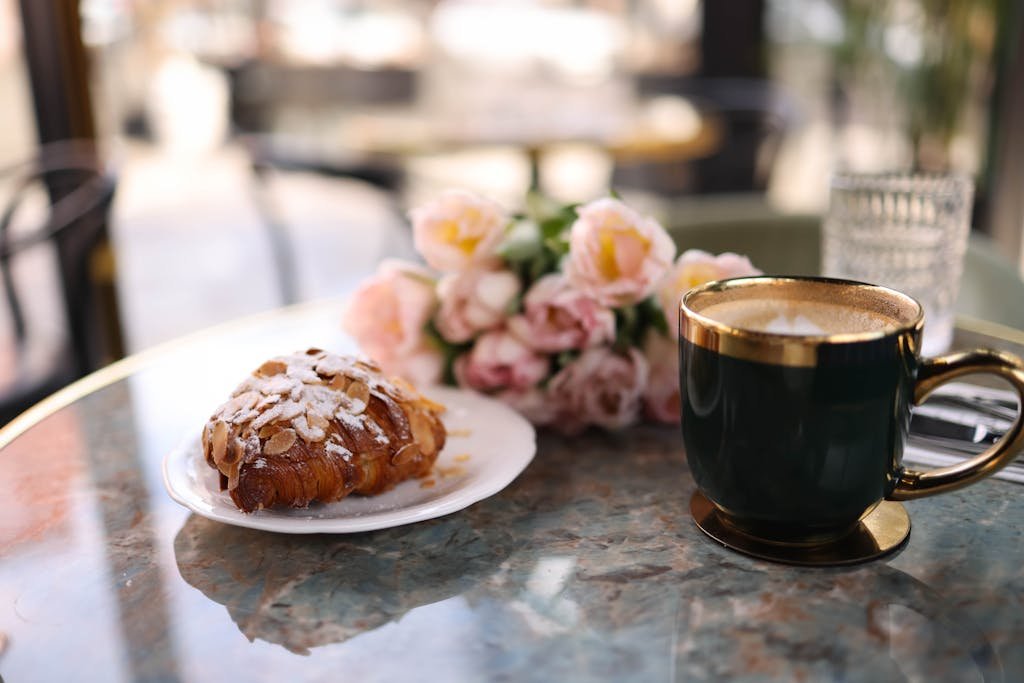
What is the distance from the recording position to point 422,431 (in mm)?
611

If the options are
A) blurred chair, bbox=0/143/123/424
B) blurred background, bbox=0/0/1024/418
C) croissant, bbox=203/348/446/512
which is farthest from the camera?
blurred background, bbox=0/0/1024/418

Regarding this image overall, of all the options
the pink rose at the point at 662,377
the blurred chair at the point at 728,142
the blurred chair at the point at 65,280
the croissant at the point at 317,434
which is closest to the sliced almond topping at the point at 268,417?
the croissant at the point at 317,434

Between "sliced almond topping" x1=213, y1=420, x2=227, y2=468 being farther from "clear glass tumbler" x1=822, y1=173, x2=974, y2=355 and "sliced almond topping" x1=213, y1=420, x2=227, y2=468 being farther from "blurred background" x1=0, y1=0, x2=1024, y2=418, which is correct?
"clear glass tumbler" x1=822, y1=173, x2=974, y2=355

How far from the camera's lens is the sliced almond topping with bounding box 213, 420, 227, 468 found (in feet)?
1.87

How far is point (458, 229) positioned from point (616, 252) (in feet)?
0.41

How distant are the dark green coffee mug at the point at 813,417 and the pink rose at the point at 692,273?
0.50 ft

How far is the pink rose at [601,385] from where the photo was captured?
71 centimetres

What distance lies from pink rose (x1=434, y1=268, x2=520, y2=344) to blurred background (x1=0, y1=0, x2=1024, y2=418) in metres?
0.25

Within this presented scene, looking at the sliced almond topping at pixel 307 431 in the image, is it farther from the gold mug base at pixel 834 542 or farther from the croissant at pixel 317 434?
the gold mug base at pixel 834 542

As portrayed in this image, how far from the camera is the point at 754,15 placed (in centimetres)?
375

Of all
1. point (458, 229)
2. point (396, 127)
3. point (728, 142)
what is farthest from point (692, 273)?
point (728, 142)

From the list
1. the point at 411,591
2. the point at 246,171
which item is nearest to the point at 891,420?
the point at 411,591

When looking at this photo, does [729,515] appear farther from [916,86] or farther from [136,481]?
[916,86]

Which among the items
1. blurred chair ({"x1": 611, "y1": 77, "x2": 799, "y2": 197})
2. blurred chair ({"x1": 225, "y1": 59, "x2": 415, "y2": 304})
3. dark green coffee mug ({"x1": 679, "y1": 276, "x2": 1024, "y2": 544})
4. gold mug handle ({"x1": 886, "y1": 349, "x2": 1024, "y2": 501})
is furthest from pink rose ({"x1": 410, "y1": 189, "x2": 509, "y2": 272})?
blurred chair ({"x1": 225, "y1": 59, "x2": 415, "y2": 304})
